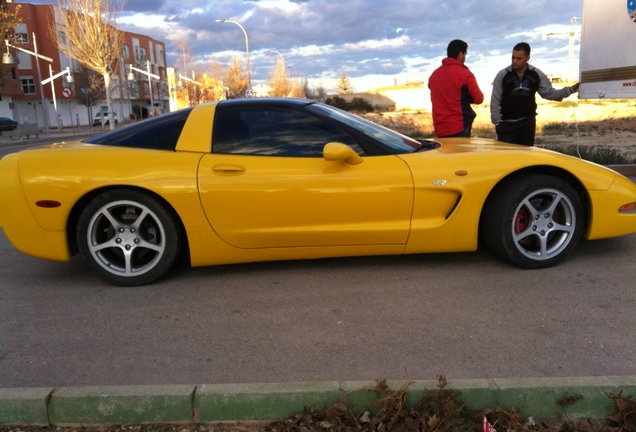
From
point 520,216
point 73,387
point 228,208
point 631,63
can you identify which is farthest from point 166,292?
point 631,63

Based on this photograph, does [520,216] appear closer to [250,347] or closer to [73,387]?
[250,347]

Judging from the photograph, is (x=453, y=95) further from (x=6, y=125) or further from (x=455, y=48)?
(x=6, y=125)

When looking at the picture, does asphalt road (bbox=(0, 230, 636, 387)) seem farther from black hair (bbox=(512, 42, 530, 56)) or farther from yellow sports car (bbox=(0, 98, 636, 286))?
black hair (bbox=(512, 42, 530, 56))

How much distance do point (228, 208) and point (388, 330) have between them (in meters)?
1.42

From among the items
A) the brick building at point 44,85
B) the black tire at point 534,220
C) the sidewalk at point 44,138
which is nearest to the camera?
the black tire at point 534,220

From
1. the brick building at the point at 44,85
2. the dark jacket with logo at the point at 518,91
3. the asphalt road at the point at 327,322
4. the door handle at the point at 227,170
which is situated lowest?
the asphalt road at the point at 327,322

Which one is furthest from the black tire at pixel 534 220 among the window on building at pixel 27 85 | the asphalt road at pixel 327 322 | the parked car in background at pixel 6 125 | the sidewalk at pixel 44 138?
the window on building at pixel 27 85

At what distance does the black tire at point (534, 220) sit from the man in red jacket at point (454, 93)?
2.01 metres

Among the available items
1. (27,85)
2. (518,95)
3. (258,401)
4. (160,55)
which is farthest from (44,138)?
(160,55)

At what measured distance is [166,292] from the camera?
3.77m

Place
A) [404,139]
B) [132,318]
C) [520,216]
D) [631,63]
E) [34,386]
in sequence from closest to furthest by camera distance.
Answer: [34,386], [132,318], [520,216], [404,139], [631,63]

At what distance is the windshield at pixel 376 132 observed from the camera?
4.04 meters

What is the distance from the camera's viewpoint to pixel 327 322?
318 centimetres

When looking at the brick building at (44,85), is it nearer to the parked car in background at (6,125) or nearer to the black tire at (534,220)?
the parked car in background at (6,125)
